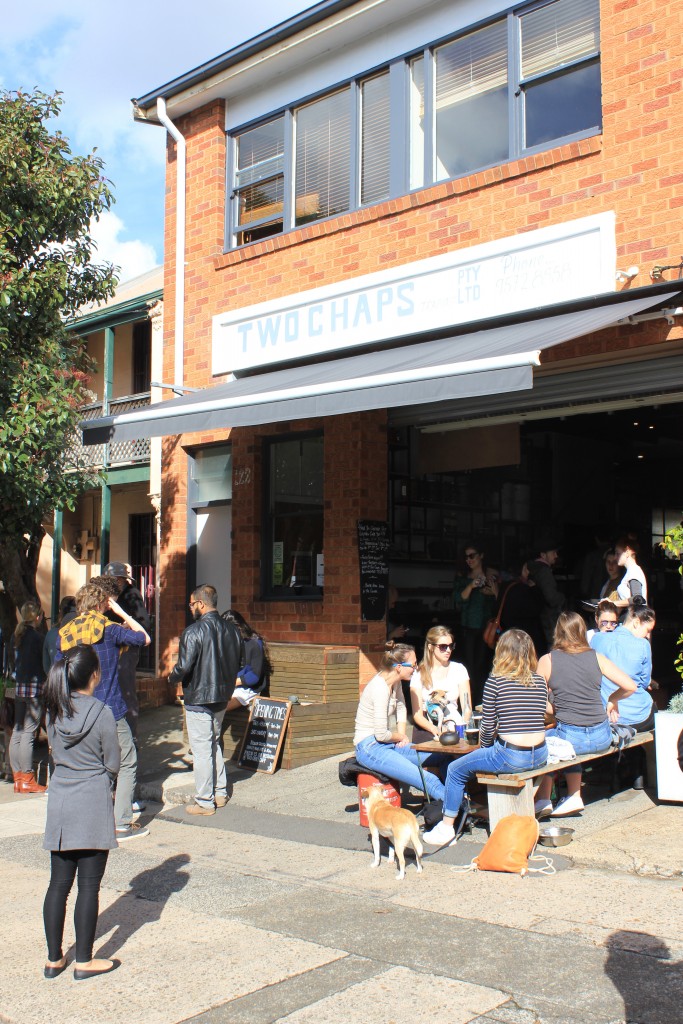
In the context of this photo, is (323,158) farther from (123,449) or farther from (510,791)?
(510,791)

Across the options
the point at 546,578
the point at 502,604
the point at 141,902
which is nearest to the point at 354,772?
the point at 141,902

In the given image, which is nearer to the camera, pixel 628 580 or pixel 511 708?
pixel 511 708

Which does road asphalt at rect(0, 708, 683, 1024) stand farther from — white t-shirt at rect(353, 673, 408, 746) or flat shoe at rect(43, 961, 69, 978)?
white t-shirt at rect(353, 673, 408, 746)

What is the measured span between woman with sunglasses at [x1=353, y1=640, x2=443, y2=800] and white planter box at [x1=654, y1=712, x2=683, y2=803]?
5.28 ft

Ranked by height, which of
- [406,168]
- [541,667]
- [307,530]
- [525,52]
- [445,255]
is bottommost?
[541,667]

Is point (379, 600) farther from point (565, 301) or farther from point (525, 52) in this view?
point (525, 52)

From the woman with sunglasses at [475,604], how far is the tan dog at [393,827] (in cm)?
435

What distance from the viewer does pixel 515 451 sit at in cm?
1084

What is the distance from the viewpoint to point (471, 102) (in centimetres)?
971

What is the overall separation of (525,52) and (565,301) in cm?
264

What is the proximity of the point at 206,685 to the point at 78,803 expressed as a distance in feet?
11.2

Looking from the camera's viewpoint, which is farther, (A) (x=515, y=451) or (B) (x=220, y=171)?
(B) (x=220, y=171)

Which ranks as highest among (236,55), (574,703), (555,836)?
(236,55)

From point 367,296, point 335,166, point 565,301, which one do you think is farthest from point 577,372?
point 335,166
